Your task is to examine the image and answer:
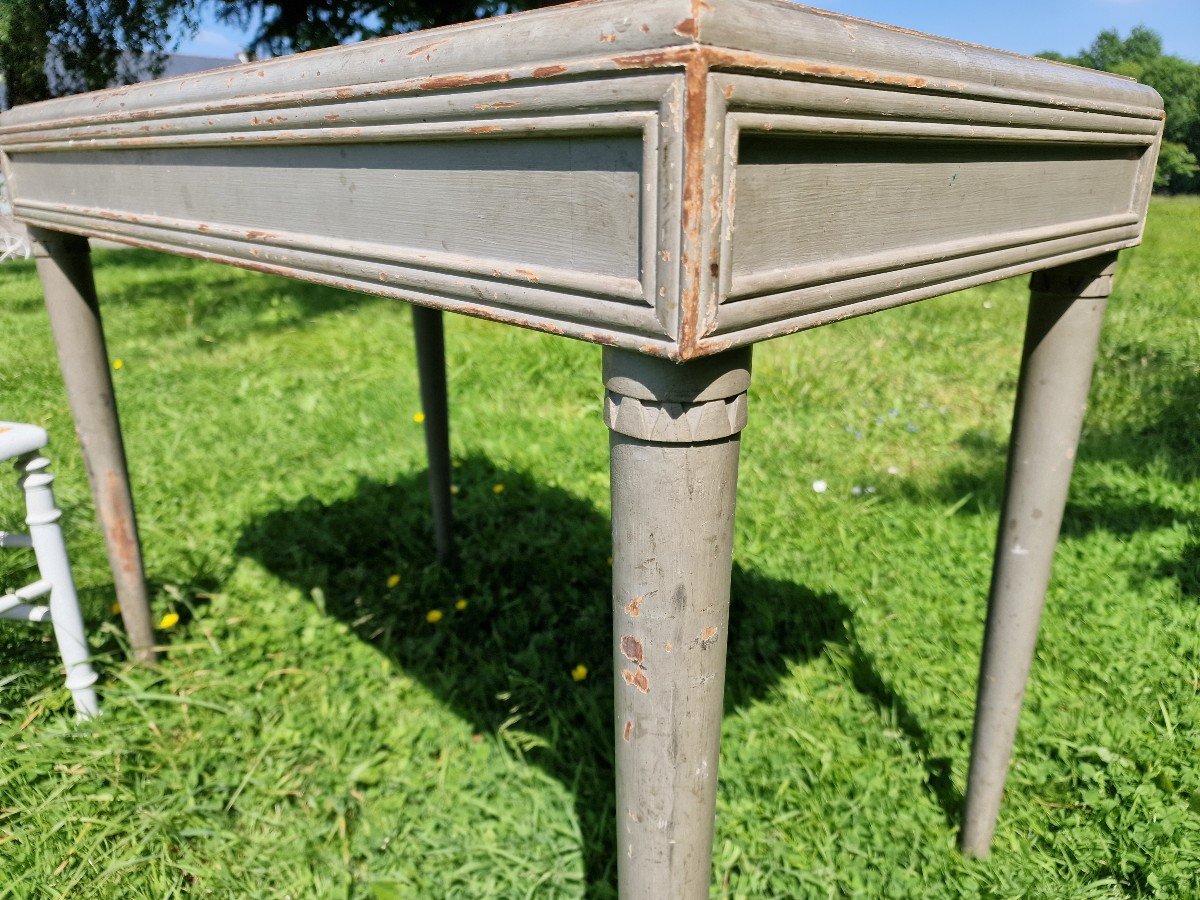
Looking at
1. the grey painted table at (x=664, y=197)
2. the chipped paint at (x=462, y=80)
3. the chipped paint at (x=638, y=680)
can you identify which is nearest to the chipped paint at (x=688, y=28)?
the grey painted table at (x=664, y=197)

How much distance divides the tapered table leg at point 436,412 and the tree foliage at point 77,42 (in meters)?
4.54

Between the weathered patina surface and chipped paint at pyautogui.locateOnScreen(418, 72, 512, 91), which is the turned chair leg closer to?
the weathered patina surface

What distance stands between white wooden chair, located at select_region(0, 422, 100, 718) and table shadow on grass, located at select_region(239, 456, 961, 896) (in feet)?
2.01

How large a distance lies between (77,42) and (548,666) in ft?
20.9

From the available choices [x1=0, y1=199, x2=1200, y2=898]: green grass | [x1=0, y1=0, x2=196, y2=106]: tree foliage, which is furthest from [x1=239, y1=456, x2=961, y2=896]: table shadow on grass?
[x1=0, y1=0, x2=196, y2=106]: tree foliage

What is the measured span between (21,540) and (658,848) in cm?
167

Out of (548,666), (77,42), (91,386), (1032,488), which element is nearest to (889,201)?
(1032,488)

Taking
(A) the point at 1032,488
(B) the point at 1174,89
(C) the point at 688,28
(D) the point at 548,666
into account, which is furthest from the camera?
(B) the point at 1174,89

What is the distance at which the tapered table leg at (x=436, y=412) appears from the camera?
2.13 meters

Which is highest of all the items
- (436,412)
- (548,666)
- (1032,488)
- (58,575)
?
(1032,488)

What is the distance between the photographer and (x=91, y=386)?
1.80 m

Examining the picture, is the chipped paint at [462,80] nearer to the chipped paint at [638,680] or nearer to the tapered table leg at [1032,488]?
the chipped paint at [638,680]

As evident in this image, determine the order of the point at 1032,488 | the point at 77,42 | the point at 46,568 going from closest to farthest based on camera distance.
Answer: the point at 1032,488, the point at 46,568, the point at 77,42

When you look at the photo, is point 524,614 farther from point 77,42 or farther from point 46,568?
point 77,42
